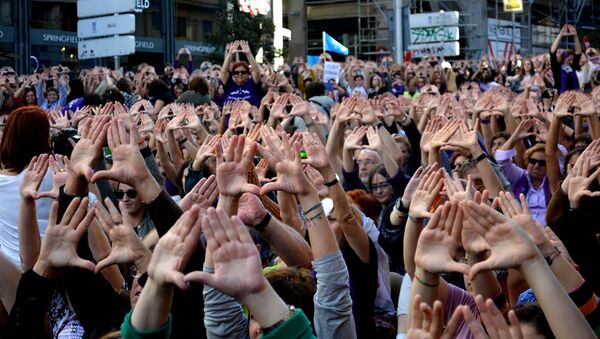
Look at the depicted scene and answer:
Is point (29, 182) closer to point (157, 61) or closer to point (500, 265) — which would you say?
point (500, 265)

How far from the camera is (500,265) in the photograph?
3.19 meters

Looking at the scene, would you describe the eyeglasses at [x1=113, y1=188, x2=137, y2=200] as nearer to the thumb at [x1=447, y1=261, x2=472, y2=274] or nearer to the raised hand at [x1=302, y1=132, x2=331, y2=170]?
the raised hand at [x1=302, y1=132, x2=331, y2=170]

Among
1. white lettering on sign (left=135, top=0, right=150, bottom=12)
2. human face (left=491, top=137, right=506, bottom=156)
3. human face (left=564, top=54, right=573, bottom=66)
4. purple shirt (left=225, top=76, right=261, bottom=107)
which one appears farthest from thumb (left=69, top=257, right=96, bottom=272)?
white lettering on sign (left=135, top=0, right=150, bottom=12)

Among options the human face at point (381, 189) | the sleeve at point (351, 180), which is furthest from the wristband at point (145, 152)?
the sleeve at point (351, 180)

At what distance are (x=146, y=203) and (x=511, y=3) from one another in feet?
111

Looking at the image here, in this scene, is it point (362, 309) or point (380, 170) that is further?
point (380, 170)

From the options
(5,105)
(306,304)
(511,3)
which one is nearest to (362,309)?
(306,304)

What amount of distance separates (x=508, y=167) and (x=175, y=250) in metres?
5.14

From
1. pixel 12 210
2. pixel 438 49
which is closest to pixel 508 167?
pixel 12 210

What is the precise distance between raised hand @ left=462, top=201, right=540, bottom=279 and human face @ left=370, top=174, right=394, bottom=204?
142 inches

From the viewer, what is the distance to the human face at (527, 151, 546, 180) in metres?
7.97

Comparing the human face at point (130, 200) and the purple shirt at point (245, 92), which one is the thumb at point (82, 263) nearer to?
the human face at point (130, 200)

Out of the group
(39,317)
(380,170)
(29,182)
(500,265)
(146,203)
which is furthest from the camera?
(380,170)

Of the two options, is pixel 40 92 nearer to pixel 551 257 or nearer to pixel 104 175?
pixel 104 175
